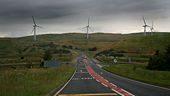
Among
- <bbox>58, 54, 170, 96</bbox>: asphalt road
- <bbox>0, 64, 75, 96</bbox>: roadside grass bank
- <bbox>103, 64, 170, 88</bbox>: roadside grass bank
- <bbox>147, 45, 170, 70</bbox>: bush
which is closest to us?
<bbox>0, 64, 75, 96</bbox>: roadside grass bank

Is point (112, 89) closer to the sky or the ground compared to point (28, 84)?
closer to the ground

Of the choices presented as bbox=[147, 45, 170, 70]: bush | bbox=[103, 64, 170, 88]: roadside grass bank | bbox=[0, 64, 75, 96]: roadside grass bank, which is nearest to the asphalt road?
bbox=[0, 64, 75, 96]: roadside grass bank

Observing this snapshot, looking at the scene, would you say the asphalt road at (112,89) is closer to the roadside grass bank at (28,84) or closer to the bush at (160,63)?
the roadside grass bank at (28,84)

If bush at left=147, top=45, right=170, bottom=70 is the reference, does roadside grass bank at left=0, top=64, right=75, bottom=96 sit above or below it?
above

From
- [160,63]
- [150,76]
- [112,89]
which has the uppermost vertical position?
[112,89]

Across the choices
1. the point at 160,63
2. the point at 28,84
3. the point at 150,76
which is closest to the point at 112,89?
the point at 28,84

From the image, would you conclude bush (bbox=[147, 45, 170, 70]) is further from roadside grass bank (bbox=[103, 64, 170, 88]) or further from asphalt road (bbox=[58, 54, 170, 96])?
asphalt road (bbox=[58, 54, 170, 96])

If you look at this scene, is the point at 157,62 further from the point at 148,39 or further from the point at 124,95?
the point at 148,39

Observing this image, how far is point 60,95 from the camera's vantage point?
12758mm

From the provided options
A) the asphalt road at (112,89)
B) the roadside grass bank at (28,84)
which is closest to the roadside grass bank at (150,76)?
the asphalt road at (112,89)

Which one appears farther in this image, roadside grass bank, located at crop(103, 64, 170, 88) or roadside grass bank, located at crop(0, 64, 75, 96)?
roadside grass bank, located at crop(103, 64, 170, 88)

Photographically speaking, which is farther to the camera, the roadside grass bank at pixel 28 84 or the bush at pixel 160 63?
the bush at pixel 160 63

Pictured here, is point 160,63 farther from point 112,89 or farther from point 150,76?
point 112,89

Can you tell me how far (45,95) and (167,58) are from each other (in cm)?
4866
